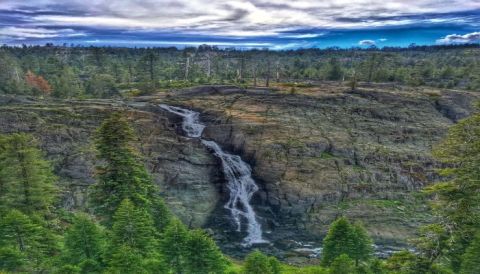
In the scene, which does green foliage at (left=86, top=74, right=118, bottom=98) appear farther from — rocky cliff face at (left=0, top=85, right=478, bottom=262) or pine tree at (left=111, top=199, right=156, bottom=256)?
pine tree at (left=111, top=199, right=156, bottom=256)

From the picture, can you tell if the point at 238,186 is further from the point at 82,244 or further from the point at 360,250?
the point at 82,244

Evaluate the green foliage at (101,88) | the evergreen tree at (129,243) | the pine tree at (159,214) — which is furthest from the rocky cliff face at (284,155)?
the evergreen tree at (129,243)

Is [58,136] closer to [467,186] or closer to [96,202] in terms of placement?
[96,202]

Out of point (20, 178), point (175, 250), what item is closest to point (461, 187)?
point (175, 250)

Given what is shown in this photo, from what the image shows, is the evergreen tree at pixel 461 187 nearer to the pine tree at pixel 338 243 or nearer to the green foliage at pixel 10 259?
the pine tree at pixel 338 243

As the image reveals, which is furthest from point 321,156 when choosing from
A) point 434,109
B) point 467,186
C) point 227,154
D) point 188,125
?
point 467,186
